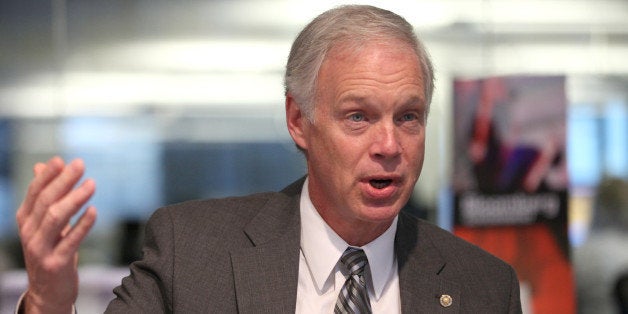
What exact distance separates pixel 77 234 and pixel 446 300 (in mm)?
946

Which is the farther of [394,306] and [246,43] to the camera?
[246,43]

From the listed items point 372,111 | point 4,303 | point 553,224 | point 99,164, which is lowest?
point 4,303

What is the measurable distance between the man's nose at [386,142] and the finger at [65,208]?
69cm

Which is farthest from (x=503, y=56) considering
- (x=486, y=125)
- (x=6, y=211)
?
(x=6, y=211)

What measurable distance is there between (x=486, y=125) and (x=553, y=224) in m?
0.71

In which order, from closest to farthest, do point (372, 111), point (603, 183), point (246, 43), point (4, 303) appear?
point (372, 111) → point (4, 303) → point (246, 43) → point (603, 183)

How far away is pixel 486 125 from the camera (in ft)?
18.2

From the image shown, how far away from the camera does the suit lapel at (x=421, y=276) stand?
7.14ft

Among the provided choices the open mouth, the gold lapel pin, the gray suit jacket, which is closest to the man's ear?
the gray suit jacket

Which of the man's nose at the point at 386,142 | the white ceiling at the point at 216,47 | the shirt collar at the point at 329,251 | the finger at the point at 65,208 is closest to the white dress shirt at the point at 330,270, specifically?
the shirt collar at the point at 329,251

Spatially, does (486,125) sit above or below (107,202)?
above

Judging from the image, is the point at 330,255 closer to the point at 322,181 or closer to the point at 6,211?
the point at 322,181

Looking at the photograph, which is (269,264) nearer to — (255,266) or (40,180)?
(255,266)

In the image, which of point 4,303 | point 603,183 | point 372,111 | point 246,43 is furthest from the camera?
point 603,183
